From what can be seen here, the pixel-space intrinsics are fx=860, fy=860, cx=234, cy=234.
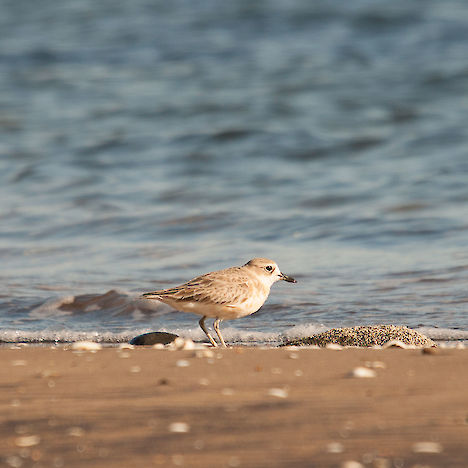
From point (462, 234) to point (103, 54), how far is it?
46.2 ft

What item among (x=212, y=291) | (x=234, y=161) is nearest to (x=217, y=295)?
(x=212, y=291)

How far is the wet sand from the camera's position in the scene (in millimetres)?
3010

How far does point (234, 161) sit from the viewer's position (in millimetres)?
14969

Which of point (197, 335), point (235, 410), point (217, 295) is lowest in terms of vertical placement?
point (197, 335)

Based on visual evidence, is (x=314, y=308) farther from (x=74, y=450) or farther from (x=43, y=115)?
(x=43, y=115)

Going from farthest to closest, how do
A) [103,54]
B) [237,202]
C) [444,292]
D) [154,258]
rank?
[103,54] → [237,202] → [154,258] → [444,292]

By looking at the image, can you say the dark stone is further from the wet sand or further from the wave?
the wet sand

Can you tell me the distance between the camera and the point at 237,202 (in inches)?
487

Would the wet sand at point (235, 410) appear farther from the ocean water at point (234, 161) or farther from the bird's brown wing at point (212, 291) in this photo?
the ocean water at point (234, 161)

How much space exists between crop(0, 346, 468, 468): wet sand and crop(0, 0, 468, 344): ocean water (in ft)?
8.69

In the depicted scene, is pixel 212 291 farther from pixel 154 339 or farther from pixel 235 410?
pixel 235 410

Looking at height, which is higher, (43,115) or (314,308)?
(43,115)

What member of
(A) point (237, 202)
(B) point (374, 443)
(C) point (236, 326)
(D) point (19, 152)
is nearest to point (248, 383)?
(B) point (374, 443)

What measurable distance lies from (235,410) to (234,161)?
1163cm
